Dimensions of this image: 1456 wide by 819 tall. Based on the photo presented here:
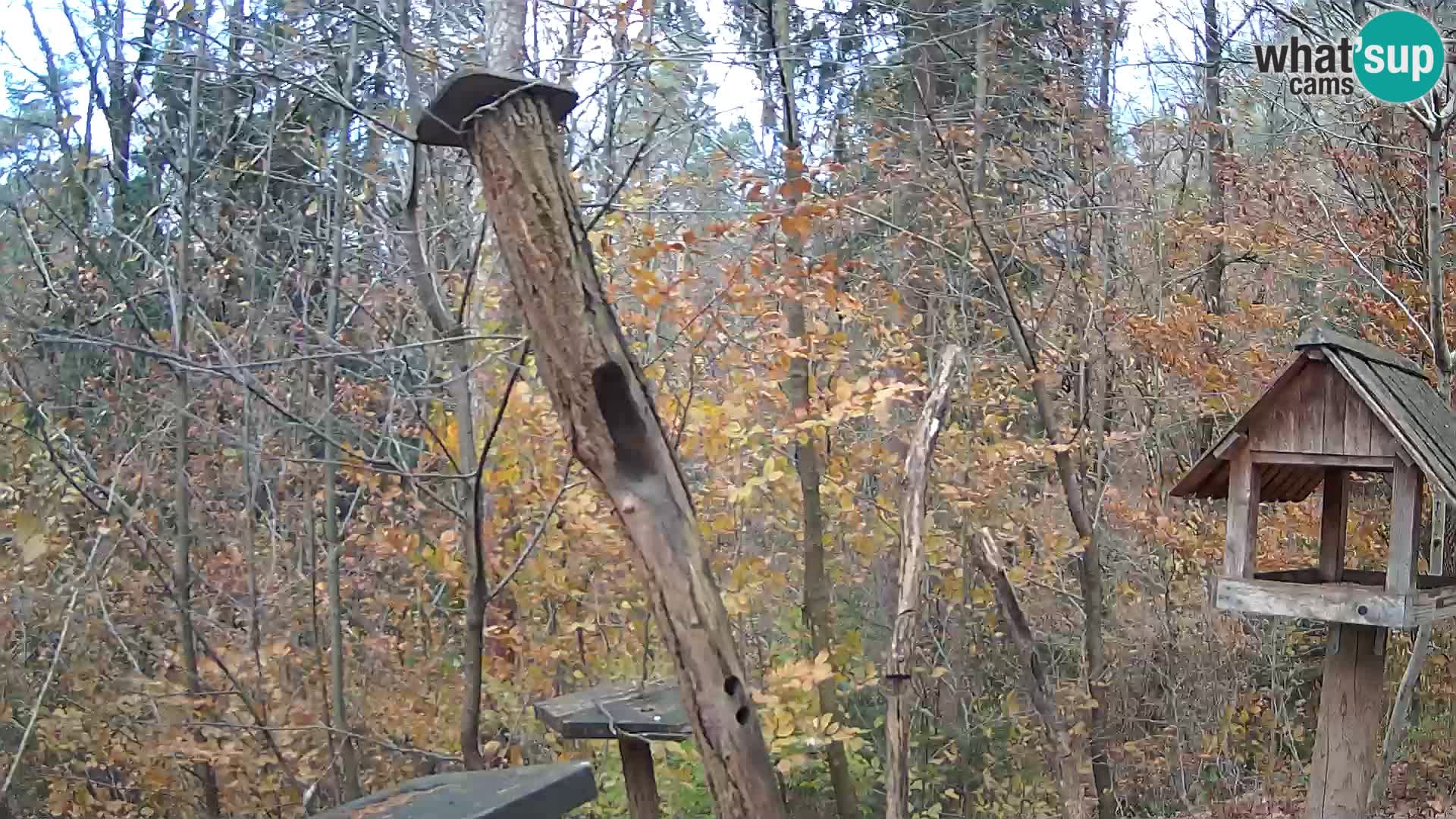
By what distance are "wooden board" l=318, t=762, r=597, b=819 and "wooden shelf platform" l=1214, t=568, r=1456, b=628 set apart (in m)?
2.00

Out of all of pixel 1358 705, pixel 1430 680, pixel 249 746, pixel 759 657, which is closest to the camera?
pixel 1358 705

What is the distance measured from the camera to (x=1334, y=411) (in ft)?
10.1

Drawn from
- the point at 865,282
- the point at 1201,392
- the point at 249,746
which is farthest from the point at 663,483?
the point at 1201,392

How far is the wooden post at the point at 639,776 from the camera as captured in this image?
11.6ft

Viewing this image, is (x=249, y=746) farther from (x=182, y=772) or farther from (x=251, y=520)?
(x=251, y=520)

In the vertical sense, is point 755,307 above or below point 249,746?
above

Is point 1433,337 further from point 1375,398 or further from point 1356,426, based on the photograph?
point 1375,398

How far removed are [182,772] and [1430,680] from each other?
7.24m

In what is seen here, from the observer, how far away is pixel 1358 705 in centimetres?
337

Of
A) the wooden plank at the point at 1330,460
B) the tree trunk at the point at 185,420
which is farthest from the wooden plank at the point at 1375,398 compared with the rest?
the tree trunk at the point at 185,420

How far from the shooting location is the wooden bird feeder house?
2.96 metres

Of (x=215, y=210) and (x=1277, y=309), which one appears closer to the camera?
(x=215, y=210)

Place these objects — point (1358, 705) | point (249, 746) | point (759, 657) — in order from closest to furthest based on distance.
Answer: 1. point (1358, 705)
2. point (249, 746)
3. point (759, 657)

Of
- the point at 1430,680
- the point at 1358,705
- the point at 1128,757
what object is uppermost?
the point at 1358,705
